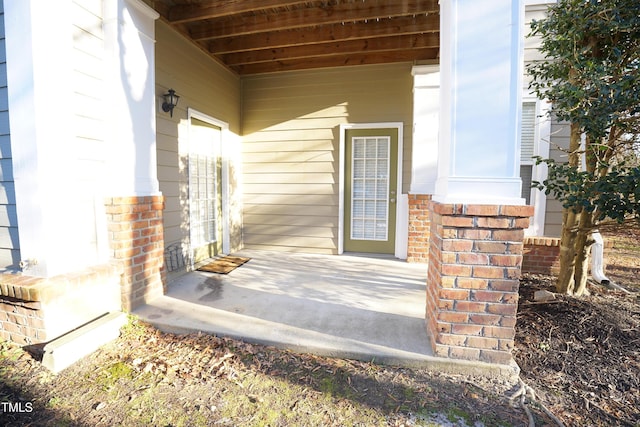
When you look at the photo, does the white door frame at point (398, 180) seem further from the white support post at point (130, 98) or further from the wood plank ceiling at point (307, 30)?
the white support post at point (130, 98)

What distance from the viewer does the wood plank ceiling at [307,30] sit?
307 centimetres

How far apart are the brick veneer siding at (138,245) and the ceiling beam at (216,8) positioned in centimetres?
191

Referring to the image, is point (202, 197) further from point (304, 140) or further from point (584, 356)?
point (584, 356)

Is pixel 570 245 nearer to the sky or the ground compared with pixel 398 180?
nearer to the ground

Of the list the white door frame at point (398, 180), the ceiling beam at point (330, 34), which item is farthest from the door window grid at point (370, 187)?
the ceiling beam at point (330, 34)

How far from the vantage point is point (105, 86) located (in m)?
2.41

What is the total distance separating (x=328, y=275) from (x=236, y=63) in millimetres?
3273

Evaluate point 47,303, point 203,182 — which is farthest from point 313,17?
point 47,303

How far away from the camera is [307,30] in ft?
12.1

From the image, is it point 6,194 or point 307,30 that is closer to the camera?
point 6,194

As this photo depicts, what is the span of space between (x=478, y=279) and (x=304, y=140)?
3397mm

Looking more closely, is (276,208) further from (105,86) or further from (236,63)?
(105,86)

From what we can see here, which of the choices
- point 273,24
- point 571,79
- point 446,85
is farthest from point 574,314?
point 273,24

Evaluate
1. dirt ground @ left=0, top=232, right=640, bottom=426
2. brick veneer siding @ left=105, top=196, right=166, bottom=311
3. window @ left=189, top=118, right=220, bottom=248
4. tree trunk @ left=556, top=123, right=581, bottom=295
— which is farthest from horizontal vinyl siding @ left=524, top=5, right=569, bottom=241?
brick veneer siding @ left=105, top=196, right=166, bottom=311
